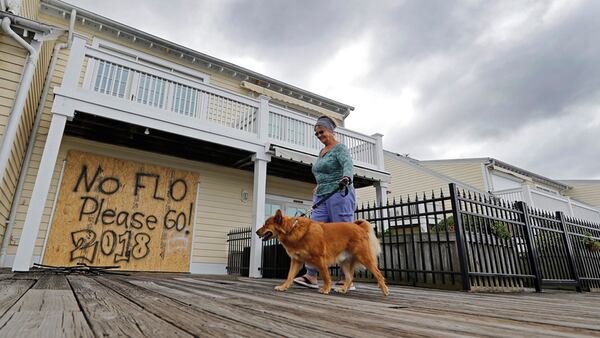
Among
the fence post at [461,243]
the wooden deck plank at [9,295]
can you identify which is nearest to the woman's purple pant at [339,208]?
the fence post at [461,243]

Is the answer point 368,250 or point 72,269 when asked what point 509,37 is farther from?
point 72,269

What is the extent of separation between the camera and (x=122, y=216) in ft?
22.6

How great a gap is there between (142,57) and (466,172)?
1638 cm

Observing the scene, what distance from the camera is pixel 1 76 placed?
4898mm

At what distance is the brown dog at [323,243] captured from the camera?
2.59 metres

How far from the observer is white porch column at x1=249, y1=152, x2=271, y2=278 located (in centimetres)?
627

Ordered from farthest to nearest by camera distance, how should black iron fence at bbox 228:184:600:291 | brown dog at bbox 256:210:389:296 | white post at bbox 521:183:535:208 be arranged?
white post at bbox 521:183:535:208, black iron fence at bbox 228:184:600:291, brown dog at bbox 256:210:389:296

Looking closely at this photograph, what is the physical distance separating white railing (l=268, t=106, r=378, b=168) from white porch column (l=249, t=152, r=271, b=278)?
66cm

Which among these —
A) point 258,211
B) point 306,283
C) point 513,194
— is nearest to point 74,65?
point 258,211

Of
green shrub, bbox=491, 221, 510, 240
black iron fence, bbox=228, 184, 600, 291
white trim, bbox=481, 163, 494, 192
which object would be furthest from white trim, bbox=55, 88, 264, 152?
white trim, bbox=481, 163, 494, 192

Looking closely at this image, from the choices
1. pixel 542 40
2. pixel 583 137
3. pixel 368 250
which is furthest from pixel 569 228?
pixel 583 137

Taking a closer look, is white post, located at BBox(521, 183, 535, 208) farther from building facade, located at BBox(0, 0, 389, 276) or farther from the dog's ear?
the dog's ear

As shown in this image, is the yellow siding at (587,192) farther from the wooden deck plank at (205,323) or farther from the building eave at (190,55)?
the wooden deck plank at (205,323)

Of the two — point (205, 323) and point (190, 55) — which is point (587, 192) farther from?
point (205, 323)
